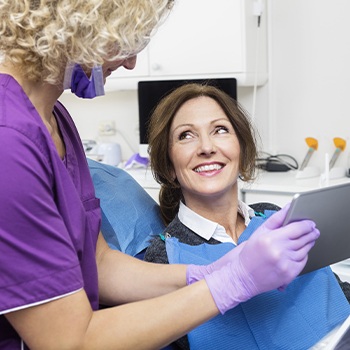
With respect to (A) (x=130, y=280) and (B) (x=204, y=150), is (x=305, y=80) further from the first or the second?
(A) (x=130, y=280)

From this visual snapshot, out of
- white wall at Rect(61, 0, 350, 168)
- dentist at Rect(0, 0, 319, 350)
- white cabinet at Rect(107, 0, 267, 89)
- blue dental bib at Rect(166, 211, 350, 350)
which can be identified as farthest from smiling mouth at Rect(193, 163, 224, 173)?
white wall at Rect(61, 0, 350, 168)

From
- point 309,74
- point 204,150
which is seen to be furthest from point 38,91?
point 309,74

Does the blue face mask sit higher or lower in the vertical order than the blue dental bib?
higher

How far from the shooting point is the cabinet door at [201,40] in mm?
2650

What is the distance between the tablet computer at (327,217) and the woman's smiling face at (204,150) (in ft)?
1.21

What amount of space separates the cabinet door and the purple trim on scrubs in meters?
1.82

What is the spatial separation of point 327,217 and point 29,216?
0.65m

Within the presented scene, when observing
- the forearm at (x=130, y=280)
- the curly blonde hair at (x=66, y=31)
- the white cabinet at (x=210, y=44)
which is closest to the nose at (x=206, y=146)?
the forearm at (x=130, y=280)

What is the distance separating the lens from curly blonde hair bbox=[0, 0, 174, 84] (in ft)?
2.96

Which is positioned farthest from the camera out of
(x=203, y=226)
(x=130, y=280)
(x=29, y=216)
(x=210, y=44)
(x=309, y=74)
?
(x=309, y=74)

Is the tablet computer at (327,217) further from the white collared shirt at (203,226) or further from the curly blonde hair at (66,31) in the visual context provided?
the curly blonde hair at (66,31)

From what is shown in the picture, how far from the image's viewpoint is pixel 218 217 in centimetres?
163

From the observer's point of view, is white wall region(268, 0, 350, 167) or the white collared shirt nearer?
the white collared shirt

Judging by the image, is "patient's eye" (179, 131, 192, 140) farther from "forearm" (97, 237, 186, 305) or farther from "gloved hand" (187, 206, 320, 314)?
"gloved hand" (187, 206, 320, 314)
